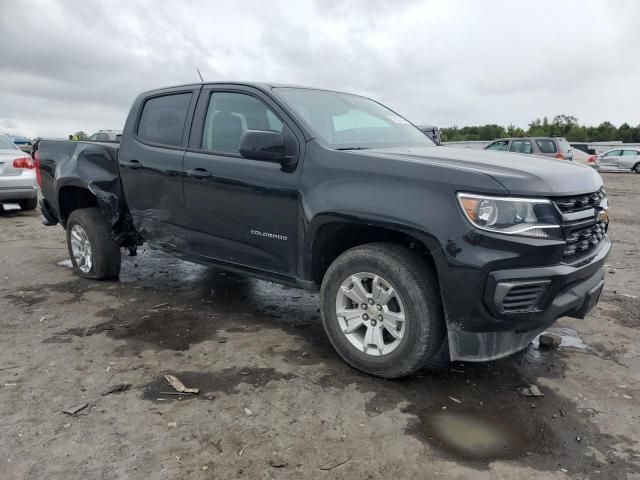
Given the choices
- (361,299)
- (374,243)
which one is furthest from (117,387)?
(374,243)

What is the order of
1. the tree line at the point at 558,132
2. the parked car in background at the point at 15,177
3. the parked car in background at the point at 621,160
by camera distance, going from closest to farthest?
the parked car in background at the point at 15,177, the parked car in background at the point at 621,160, the tree line at the point at 558,132

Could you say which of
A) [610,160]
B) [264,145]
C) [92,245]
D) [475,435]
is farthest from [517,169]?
[610,160]

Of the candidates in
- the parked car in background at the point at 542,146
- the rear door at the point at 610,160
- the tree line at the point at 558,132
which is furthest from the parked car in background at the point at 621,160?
the tree line at the point at 558,132

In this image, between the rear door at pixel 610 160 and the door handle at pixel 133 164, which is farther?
the rear door at pixel 610 160

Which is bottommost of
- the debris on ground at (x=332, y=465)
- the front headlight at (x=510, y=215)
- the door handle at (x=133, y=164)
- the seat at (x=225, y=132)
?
the debris on ground at (x=332, y=465)

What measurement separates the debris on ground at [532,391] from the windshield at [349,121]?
75.1 inches

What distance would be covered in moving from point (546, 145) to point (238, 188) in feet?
53.9

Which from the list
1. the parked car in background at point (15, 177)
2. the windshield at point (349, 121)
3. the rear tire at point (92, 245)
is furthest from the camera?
the parked car in background at point (15, 177)

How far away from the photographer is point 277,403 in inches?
120

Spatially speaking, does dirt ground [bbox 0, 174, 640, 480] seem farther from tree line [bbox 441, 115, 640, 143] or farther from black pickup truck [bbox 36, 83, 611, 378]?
tree line [bbox 441, 115, 640, 143]

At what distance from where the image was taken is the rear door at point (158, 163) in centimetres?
443

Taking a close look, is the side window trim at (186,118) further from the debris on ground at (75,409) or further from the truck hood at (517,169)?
the debris on ground at (75,409)

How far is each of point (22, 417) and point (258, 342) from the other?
1585mm

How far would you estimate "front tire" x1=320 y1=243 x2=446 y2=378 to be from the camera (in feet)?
10.1
